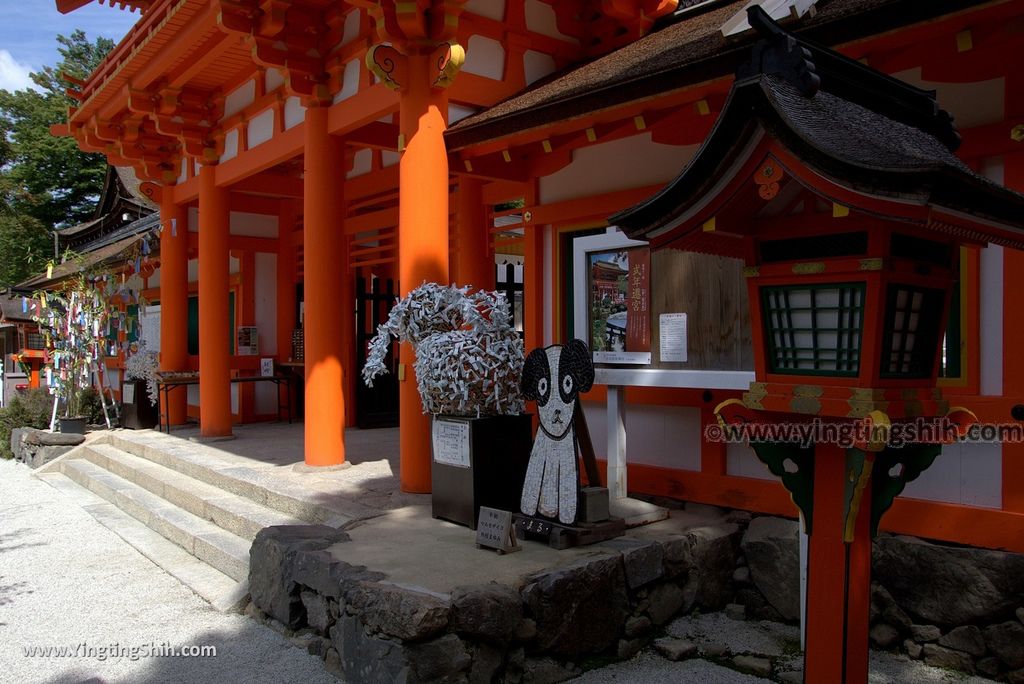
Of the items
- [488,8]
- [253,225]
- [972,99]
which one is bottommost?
[972,99]

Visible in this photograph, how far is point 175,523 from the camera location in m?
6.47

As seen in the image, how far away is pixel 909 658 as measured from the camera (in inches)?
163

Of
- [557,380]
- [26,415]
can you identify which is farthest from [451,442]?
[26,415]

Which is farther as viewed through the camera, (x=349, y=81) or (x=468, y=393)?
(x=349, y=81)

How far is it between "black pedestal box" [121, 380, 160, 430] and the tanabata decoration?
7109 mm

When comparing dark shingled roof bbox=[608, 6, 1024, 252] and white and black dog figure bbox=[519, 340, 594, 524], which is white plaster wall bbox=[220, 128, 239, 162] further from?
dark shingled roof bbox=[608, 6, 1024, 252]

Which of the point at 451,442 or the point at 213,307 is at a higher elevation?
the point at 213,307

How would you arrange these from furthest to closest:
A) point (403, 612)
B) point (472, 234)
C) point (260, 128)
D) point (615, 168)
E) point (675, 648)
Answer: point (260, 128)
point (472, 234)
point (615, 168)
point (675, 648)
point (403, 612)

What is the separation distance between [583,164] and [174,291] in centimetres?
756

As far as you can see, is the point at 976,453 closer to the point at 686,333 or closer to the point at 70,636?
the point at 686,333

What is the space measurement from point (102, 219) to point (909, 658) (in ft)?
61.6

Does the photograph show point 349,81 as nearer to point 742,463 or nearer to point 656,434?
point 656,434

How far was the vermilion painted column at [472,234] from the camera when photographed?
7.71 m

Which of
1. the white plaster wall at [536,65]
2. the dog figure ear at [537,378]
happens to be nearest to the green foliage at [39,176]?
the white plaster wall at [536,65]
